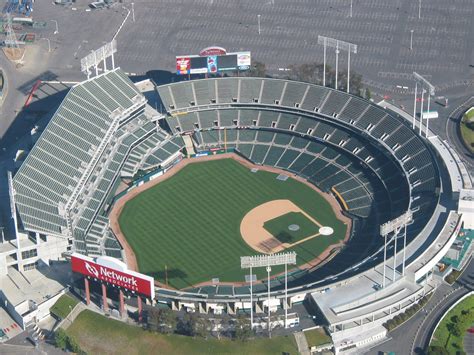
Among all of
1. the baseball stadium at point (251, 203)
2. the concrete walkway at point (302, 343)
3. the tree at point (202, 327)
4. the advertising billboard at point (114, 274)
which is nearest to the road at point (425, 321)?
the baseball stadium at point (251, 203)

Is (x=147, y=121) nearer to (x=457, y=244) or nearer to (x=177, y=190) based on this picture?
(x=177, y=190)

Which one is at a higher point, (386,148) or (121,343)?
(386,148)

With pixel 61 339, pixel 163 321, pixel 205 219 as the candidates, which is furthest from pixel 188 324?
pixel 205 219

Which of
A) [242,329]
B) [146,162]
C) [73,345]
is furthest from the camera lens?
[146,162]

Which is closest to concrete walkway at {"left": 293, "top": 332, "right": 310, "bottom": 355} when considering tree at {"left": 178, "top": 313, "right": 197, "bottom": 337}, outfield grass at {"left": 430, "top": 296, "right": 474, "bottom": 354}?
tree at {"left": 178, "top": 313, "right": 197, "bottom": 337}

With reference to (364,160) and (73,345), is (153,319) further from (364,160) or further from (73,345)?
(364,160)

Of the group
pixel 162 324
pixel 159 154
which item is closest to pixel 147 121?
pixel 159 154
